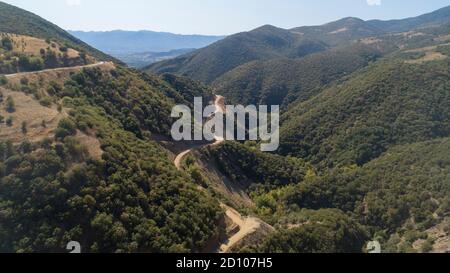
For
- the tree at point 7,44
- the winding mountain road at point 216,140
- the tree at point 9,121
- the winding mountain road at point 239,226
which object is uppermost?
the tree at point 7,44

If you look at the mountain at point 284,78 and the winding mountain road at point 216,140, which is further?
the mountain at point 284,78

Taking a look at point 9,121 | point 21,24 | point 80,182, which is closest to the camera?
point 80,182

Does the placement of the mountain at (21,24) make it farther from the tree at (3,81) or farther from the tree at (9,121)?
the tree at (9,121)

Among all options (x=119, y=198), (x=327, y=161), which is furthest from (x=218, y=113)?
(x=119, y=198)

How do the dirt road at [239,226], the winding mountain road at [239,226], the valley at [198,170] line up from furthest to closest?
the dirt road at [239,226], the winding mountain road at [239,226], the valley at [198,170]

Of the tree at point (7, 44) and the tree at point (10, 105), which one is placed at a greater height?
the tree at point (7, 44)

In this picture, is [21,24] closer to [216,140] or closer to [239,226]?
[216,140]

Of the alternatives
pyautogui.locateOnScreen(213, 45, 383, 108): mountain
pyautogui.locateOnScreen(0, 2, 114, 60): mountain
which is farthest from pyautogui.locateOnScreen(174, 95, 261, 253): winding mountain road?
pyautogui.locateOnScreen(213, 45, 383, 108): mountain

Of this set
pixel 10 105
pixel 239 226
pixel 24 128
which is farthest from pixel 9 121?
pixel 239 226

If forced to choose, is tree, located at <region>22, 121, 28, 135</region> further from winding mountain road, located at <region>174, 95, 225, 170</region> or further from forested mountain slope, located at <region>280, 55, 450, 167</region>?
forested mountain slope, located at <region>280, 55, 450, 167</region>

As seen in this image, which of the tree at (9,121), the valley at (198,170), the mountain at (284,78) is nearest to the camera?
the valley at (198,170)

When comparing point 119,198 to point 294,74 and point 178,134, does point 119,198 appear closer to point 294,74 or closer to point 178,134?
point 178,134

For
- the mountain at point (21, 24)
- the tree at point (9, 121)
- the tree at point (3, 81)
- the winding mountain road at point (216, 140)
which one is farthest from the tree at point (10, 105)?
the mountain at point (21, 24)
